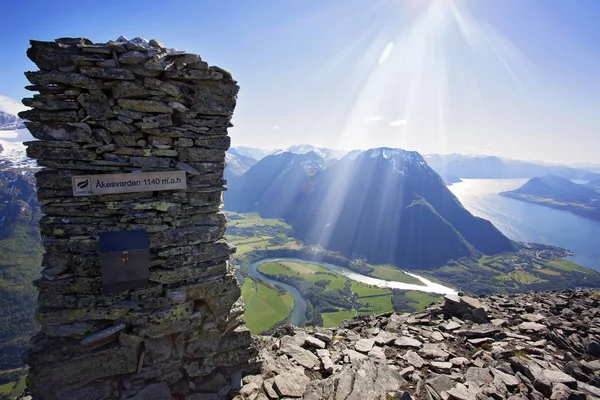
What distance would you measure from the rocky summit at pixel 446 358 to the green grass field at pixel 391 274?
12560cm

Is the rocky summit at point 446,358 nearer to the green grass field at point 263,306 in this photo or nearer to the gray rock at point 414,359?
the gray rock at point 414,359

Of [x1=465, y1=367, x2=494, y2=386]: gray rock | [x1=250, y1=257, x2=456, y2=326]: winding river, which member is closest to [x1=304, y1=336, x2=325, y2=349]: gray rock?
[x1=465, y1=367, x2=494, y2=386]: gray rock

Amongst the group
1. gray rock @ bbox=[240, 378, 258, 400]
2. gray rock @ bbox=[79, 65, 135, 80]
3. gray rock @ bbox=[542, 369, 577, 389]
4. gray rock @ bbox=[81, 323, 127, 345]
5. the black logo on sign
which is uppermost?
gray rock @ bbox=[79, 65, 135, 80]

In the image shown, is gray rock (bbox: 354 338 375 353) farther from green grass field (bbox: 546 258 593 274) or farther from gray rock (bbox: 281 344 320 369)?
green grass field (bbox: 546 258 593 274)

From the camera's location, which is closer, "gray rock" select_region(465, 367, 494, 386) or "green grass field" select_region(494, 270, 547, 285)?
"gray rock" select_region(465, 367, 494, 386)

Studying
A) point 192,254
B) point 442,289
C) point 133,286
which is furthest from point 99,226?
point 442,289

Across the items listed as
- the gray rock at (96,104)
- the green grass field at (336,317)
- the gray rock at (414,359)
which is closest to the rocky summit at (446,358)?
the gray rock at (414,359)

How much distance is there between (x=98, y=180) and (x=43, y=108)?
72.8 inches

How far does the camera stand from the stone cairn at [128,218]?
6.14 m

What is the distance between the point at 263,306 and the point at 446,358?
8267 cm

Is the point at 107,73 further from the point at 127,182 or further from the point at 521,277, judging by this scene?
the point at 521,277

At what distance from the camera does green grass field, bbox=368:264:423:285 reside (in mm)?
129750

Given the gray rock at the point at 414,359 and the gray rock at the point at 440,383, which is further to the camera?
the gray rock at the point at 414,359

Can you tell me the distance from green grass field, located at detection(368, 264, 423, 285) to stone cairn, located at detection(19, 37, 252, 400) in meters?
134
